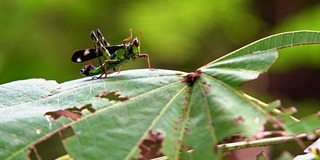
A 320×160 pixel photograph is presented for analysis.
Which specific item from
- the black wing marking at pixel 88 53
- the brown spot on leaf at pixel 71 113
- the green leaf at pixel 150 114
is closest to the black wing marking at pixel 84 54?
the black wing marking at pixel 88 53

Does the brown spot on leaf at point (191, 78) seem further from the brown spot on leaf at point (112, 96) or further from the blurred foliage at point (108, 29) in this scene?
the blurred foliage at point (108, 29)

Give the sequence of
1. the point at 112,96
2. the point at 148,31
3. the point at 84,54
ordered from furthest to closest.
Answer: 1. the point at 148,31
2. the point at 84,54
3. the point at 112,96

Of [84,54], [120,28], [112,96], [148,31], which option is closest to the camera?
[112,96]

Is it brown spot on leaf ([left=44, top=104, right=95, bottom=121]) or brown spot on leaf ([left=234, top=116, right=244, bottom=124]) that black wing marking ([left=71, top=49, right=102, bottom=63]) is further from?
brown spot on leaf ([left=234, top=116, right=244, bottom=124])

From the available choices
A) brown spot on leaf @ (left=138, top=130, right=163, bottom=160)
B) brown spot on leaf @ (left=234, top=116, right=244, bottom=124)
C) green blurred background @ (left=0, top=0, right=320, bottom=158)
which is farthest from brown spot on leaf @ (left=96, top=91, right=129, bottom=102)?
green blurred background @ (left=0, top=0, right=320, bottom=158)

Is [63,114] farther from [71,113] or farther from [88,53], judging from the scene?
[88,53]

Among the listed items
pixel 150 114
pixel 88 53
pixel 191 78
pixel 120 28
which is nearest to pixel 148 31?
pixel 120 28

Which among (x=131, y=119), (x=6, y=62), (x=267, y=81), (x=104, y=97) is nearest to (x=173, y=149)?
(x=131, y=119)
